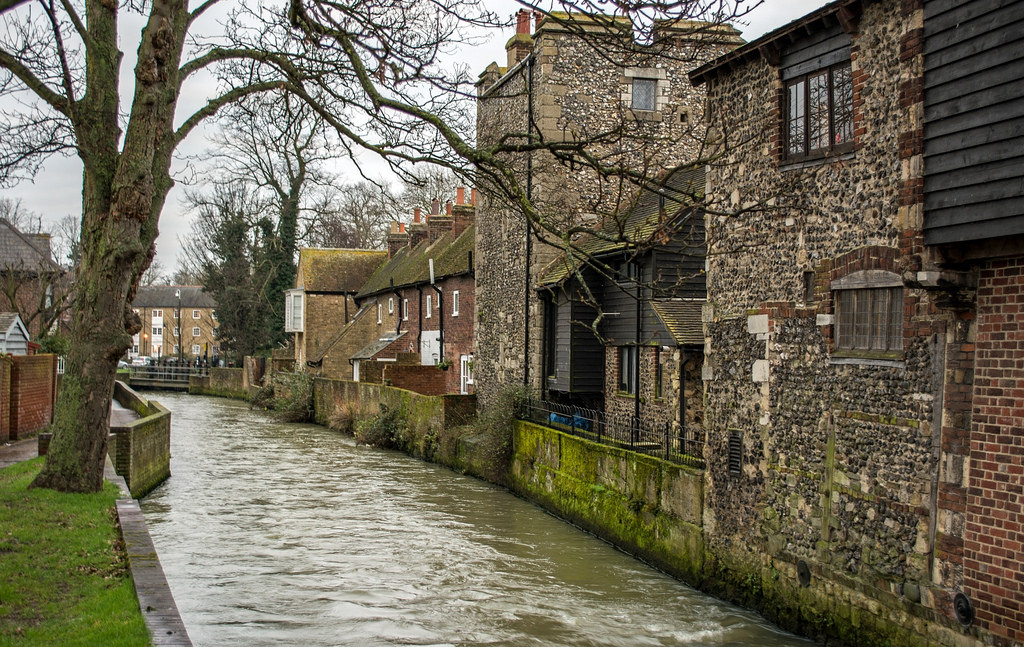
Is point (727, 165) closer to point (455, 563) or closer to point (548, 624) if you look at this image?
point (548, 624)

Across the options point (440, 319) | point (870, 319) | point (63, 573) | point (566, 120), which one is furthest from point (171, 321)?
point (870, 319)

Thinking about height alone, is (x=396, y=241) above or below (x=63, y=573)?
above

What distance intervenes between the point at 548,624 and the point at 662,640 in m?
1.39

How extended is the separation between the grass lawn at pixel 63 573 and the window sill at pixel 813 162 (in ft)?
26.3

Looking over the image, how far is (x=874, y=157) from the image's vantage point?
8883mm

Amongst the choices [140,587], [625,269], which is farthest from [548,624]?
[625,269]

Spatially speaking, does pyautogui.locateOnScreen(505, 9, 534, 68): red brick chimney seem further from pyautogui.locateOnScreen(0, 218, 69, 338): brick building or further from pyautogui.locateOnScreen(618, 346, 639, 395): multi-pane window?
pyautogui.locateOnScreen(0, 218, 69, 338): brick building

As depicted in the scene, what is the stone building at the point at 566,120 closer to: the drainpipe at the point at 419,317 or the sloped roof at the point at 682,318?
the sloped roof at the point at 682,318

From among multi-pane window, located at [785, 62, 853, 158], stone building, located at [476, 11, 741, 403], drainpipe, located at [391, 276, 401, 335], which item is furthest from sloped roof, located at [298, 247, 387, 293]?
multi-pane window, located at [785, 62, 853, 158]

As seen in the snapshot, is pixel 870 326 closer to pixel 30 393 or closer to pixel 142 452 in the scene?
pixel 142 452

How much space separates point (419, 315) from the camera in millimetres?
35125

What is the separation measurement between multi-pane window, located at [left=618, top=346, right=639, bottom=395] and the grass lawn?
1100cm

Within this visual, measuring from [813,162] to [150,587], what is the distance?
26.4 ft

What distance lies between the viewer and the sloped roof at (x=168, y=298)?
3939 inches
